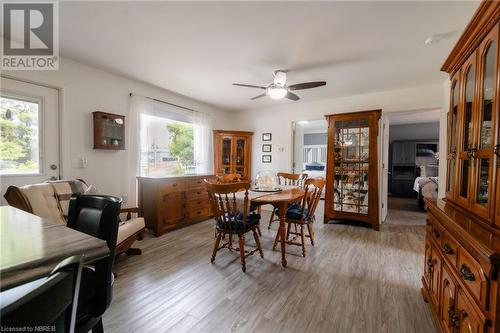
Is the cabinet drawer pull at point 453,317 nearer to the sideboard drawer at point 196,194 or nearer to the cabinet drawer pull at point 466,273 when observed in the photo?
the cabinet drawer pull at point 466,273

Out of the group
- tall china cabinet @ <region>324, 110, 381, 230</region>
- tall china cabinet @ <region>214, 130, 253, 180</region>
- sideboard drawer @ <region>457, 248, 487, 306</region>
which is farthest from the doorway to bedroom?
sideboard drawer @ <region>457, 248, 487, 306</region>

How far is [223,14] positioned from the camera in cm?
193

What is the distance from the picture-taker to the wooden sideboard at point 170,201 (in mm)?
3395

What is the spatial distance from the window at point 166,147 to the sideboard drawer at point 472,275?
389 centimetres

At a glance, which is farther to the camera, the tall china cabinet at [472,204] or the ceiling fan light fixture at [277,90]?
the ceiling fan light fixture at [277,90]

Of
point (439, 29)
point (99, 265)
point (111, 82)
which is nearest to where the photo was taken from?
point (99, 265)

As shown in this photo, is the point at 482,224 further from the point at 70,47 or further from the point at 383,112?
the point at 70,47

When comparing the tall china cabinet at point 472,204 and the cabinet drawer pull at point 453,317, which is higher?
the tall china cabinet at point 472,204

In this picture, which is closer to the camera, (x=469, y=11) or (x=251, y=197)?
(x=469, y=11)

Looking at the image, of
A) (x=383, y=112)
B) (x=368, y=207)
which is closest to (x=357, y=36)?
(x=383, y=112)

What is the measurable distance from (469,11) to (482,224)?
1856 mm

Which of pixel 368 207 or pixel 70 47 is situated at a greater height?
pixel 70 47

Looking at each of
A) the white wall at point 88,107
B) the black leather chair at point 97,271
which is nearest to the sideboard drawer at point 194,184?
the white wall at point 88,107

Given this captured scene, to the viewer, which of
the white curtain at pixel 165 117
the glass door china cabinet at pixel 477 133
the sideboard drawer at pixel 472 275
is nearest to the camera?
the sideboard drawer at pixel 472 275
